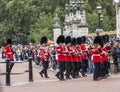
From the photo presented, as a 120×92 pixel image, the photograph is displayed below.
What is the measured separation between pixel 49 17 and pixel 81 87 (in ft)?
152

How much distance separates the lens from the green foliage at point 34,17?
61.0 metres

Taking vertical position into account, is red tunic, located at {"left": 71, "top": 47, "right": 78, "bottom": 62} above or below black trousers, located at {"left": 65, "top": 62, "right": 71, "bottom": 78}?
above

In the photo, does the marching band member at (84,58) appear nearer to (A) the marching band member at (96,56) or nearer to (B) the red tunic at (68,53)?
(B) the red tunic at (68,53)

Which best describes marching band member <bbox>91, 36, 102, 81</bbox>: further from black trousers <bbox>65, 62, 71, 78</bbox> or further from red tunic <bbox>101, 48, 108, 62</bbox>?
black trousers <bbox>65, 62, 71, 78</bbox>

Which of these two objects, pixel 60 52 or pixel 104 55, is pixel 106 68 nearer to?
pixel 104 55

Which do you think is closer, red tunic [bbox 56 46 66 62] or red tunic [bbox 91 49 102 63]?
red tunic [bbox 91 49 102 63]

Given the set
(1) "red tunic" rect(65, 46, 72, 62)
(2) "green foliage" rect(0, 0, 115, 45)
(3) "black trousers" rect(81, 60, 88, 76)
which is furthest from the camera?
(2) "green foliage" rect(0, 0, 115, 45)

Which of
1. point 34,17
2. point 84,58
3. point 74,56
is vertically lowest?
point 84,58

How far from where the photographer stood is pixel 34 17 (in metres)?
73.1

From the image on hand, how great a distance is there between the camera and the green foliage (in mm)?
61000

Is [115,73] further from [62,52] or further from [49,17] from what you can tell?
[49,17]

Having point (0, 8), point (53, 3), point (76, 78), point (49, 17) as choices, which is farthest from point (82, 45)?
point (0, 8)

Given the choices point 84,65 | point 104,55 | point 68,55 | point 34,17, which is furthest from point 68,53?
point 34,17

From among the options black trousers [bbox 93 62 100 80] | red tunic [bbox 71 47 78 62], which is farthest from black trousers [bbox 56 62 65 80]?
black trousers [bbox 93 62 100 80]
